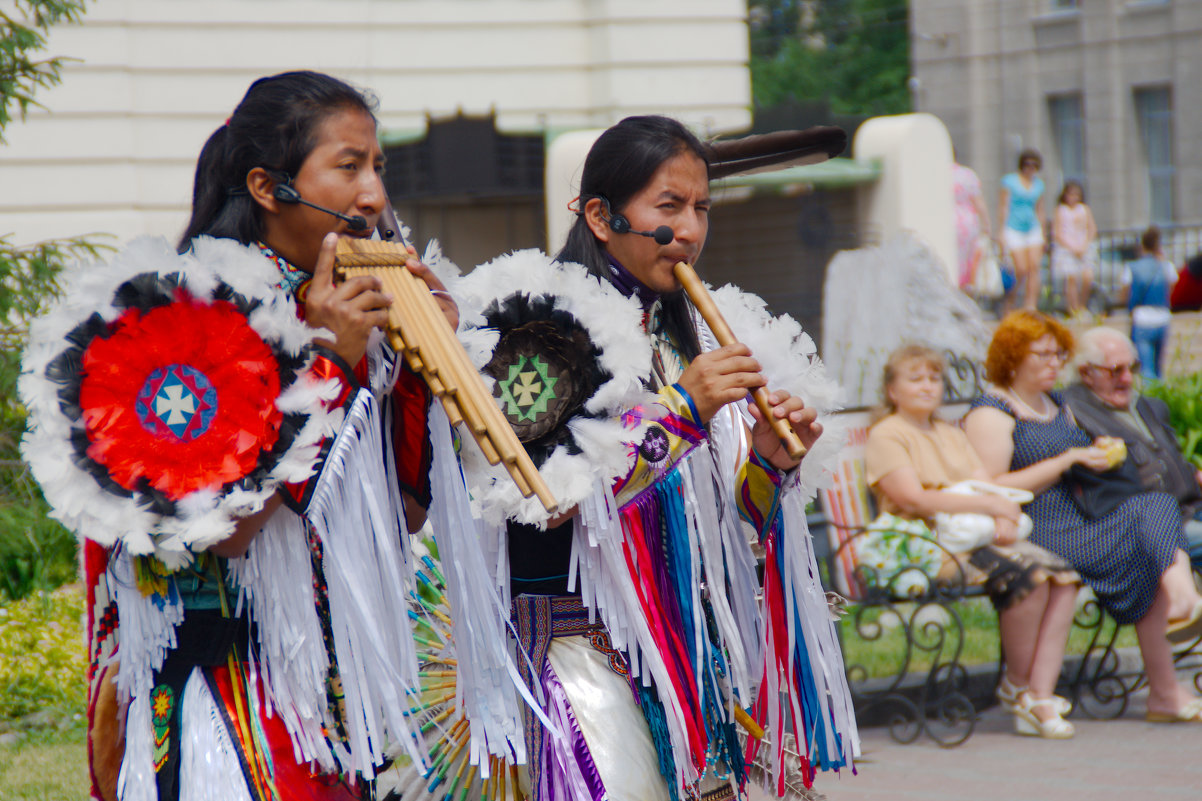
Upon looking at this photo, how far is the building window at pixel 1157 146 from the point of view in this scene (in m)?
29.4

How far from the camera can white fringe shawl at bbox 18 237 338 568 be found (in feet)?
6.48

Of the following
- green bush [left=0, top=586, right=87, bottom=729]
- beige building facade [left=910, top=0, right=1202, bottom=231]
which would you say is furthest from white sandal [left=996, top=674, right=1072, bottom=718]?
beige building facade [left=910, top=0, right=1202, bottom=231]

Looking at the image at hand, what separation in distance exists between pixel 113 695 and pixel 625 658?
0.92 m

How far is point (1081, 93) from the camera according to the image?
99.7 feet

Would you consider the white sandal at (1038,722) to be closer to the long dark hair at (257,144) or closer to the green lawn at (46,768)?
the green lawn at (46,768)

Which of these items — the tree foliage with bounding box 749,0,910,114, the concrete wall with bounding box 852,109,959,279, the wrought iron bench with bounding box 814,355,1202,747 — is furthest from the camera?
the tree foliage with bounding box 749,0,910,114

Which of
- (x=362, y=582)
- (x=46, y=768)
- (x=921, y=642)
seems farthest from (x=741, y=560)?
(x=921, y=642)

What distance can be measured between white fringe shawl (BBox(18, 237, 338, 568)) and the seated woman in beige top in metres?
4.18

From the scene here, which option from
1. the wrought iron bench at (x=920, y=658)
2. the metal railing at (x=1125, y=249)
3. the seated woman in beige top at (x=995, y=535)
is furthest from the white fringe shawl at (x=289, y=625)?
the metal railing at (x=1125, y=249)

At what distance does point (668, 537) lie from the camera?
8.89ft

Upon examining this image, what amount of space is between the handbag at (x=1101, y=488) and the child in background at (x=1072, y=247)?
10848 mm

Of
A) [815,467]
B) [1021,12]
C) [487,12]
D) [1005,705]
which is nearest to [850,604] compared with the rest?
[1005,705]

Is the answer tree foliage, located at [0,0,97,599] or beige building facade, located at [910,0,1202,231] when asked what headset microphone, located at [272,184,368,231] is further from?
beige building facade, located at [910,0,1202,231]

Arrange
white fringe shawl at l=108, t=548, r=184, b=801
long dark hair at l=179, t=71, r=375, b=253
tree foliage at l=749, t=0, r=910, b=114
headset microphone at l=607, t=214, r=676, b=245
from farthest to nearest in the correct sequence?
tree foliage at l=749, t=0, r=910, b=114 < headset microphone at l=607, t=214, r=676, b=245 < long dark hair at l=179, t=71, r=375, b=253 < white fringe shawl at l=108, t=548, r=184, b=801
